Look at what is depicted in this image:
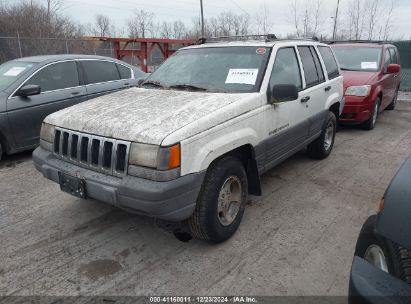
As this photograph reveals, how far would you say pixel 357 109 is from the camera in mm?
7082

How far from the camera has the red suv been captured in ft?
23.2

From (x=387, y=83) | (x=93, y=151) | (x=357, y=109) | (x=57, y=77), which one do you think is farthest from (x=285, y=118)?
(x=387, y=83)

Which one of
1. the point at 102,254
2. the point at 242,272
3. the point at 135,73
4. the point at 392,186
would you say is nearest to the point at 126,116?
the point at 102,254

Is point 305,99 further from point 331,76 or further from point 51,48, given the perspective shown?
point 51,48

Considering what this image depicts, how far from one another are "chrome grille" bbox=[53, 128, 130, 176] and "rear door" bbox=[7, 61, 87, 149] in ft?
8.27

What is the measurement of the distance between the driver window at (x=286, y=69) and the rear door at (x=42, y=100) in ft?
12.2

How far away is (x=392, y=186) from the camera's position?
1.91 meters

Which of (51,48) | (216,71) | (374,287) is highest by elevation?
(51,48)

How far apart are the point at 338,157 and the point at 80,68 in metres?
4.86

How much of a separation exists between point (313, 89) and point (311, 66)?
364 mm

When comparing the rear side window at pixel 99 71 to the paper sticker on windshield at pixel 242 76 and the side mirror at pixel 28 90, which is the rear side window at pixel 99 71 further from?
the paper sticker on windshield at pixel 242 76

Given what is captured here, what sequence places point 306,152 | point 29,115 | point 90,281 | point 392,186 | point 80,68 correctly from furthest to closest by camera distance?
point 80,68, point 306,152, point 29,115, point 90,281, point 392,186

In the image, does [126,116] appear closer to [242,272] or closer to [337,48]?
[242,272]

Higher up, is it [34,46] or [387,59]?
[34,46]
